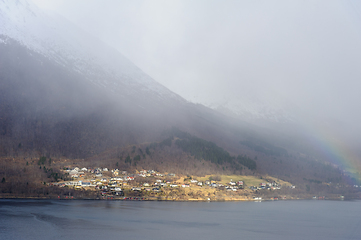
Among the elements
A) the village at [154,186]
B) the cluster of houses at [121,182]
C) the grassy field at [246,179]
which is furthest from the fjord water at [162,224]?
the grassy field at [246,179]

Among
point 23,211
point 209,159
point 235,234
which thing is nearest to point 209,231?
point 235,234

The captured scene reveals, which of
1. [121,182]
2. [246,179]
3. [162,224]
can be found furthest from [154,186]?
[162,224]

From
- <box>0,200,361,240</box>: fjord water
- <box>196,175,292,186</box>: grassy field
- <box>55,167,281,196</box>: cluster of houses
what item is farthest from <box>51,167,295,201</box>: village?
<box>0,200,361,240</box>: fjord water

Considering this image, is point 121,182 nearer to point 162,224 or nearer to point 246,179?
point 162,224

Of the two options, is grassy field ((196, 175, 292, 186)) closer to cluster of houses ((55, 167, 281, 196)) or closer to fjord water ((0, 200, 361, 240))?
cluster of houses ((55, 167, 281, 196))

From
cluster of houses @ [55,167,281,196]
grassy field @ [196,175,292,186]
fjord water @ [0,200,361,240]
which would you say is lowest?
fjord water @ [0,200,361,240]
